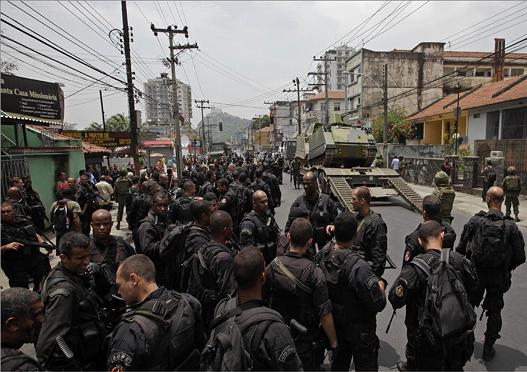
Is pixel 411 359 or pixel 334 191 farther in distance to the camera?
pixel 334 191

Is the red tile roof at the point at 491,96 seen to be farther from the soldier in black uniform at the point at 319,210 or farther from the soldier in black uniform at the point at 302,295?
the soldier in black uniform at the point at 302,295

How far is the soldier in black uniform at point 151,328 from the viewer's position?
6.09ft

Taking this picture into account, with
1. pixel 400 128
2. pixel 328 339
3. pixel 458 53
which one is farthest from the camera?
→ pixel 458 53

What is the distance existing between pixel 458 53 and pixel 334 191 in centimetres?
3935

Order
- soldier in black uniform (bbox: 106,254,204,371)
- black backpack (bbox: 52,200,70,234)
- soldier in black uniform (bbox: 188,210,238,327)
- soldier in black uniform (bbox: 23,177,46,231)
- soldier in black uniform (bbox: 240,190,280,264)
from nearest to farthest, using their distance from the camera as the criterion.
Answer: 1. soldier in black uniform (bbox: 106,254,204,371)
2. soldier in black uniform (bbox: 188,210,238,327)
3. soldier in black uniform (bbox: 240,190,280,264)
4. black backpack (bbox: 52,200,70,234)
5. soldier in black uniform (bbox: 23,177,46,231)

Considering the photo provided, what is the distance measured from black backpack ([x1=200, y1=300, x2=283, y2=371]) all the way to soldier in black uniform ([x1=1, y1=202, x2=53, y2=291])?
12.4 feet

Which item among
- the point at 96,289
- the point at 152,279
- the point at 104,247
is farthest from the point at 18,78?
the point at 152,279

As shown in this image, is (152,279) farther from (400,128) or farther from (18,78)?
(400,128)

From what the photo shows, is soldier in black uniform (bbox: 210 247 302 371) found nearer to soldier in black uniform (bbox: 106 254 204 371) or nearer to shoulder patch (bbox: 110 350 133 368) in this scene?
soldier in black uniform (bbox: 106 254 204 371)

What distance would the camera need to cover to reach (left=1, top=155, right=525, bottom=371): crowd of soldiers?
74.7 inches

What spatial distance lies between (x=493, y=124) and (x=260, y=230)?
74.7 ft

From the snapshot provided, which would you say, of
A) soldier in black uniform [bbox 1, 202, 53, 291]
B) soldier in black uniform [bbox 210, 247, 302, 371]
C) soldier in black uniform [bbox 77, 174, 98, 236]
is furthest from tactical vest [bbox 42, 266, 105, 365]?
soldier in black uniform [bbox 77, 174, 98, 236]

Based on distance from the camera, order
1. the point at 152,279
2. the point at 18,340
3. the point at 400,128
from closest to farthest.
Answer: the point at 18,340, the point at 152,279, the point at 400,128

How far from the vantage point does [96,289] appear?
2852 millimetres
